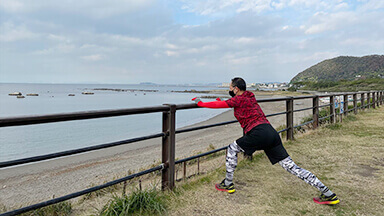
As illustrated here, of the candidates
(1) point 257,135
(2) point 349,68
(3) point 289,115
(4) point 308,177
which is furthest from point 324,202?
(2) point 349,68

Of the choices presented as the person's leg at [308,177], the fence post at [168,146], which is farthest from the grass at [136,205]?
the person's leg at [308,177]

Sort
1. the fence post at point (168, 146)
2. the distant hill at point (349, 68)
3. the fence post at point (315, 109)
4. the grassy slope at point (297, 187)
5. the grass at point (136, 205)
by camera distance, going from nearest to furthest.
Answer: the grass at point (136, 205) < the grassy slope at point (297, 187) < the fence post at point (168, 146) < the fence post at point (315, 109) < the distant hill at point (349, 68)

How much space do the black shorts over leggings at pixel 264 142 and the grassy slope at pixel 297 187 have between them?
57 cm

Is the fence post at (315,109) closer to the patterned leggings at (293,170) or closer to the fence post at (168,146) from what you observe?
the patterned leggings at (293,170)

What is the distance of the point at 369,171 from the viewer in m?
4.01

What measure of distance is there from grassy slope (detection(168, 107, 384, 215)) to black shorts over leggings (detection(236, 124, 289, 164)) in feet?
1.88

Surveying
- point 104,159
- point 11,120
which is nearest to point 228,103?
point 11,120

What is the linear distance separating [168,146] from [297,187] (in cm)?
184

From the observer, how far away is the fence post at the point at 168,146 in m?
2.96

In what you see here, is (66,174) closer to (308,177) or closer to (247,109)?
(247,109)

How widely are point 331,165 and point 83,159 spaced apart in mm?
9693

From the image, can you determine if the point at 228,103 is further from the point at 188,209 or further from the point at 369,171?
the point at 369,171

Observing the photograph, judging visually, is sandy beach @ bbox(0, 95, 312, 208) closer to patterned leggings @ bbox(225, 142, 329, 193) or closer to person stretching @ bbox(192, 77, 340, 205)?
patterned leggings @ bbox(225, 142, 329, 193)

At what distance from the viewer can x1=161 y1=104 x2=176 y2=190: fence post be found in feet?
9.71
